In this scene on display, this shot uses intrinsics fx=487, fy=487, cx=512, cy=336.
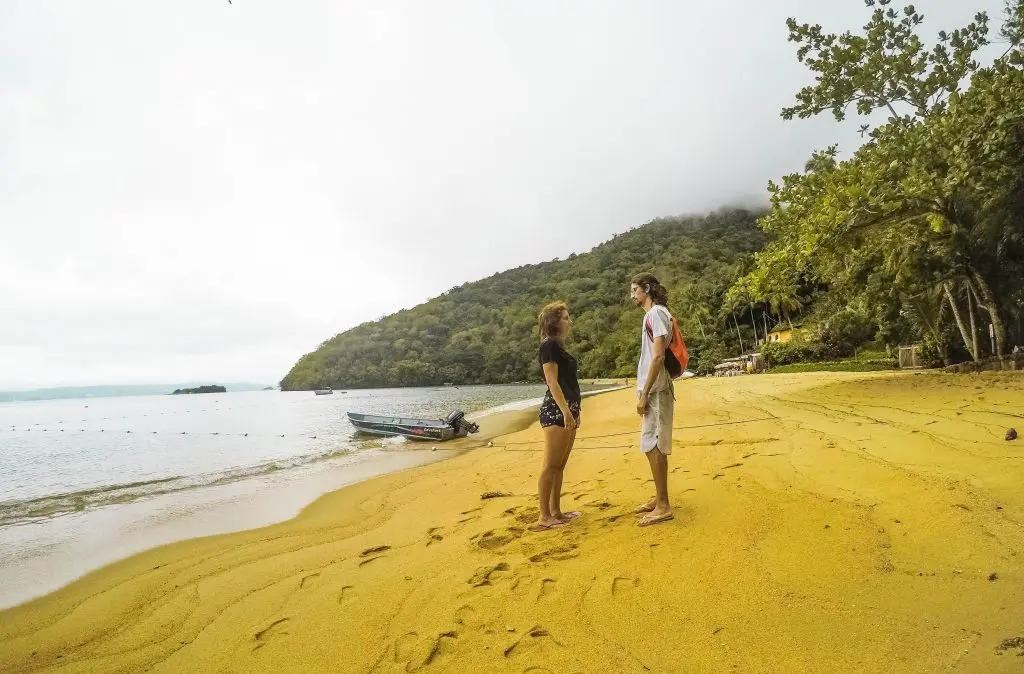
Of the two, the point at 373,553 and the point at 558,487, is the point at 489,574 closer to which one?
the point at 558,487

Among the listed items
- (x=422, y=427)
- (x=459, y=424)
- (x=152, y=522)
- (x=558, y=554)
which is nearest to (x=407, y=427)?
(x=422, y=427)

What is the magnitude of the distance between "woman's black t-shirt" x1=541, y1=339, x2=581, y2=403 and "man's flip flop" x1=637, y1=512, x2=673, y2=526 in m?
1.08

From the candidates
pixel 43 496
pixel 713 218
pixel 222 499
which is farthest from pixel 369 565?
pixel 713 218

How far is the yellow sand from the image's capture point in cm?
209

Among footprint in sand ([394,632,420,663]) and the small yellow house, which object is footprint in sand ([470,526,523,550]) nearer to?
footprint in sand ([394,632,420,663])

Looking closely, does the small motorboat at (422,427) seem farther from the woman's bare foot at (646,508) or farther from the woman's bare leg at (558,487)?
the woman's bare foot at (646,508)

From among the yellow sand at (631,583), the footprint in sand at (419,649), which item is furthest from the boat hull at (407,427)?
the footprint in sand at (419,649)

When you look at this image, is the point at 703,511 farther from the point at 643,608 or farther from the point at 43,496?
the point at 43,496

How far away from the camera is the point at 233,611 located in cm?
326

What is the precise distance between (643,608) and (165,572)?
4332 millimetres

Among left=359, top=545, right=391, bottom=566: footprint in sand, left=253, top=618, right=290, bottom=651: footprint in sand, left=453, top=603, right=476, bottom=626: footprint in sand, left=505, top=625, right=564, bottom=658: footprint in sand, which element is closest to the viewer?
left=505, top=625, right=564, bottom=658: footprint in sand

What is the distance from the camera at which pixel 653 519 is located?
12.2 ft

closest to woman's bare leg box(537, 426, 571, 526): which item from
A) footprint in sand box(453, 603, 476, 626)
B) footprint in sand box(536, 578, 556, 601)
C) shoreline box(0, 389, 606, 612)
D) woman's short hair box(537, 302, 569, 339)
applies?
woman's short hair box(537, 302, 569, 339)

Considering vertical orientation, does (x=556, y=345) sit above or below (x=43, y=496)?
above
